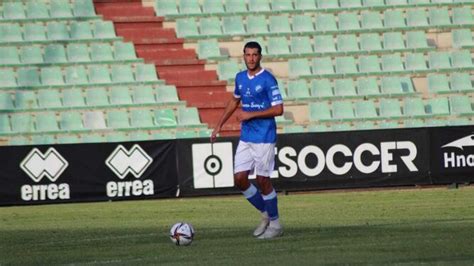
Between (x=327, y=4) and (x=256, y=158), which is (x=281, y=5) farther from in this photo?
(x=256, y=158)

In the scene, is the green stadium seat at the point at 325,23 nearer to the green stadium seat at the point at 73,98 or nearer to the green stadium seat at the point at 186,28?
the green stadium seat at the point at 186,28

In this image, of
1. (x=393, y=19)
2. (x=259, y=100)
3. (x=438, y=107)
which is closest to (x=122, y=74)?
(x=393, y=19)

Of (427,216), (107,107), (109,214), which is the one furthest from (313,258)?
(107,107)

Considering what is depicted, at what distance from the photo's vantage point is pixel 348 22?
98.9 feet

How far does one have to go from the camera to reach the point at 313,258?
10.9 m

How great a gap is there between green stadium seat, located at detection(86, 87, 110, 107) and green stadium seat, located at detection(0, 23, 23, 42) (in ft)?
7.86

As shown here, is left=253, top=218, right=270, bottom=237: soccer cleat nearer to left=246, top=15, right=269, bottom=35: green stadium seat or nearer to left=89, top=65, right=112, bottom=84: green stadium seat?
left=89, top=65, right=112, bottom=84: green stadium seat

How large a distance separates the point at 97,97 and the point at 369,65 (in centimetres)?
660

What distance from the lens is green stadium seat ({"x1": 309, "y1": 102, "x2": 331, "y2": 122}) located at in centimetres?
Answer: 2795

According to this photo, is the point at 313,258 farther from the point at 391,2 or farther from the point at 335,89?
the point at 391,2

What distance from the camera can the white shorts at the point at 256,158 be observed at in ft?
45.3

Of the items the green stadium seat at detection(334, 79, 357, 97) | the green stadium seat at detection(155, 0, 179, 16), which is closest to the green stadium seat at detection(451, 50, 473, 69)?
the green stadium seat at detection(334, 79, 357, 97)

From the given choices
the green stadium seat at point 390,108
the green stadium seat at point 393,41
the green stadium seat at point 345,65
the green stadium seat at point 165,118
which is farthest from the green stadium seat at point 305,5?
the green stadium seat at point 165,118

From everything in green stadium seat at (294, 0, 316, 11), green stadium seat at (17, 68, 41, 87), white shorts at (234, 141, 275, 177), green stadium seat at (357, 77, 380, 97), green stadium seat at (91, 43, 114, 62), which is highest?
green stadium seat at (294, 0, 316, 11)
